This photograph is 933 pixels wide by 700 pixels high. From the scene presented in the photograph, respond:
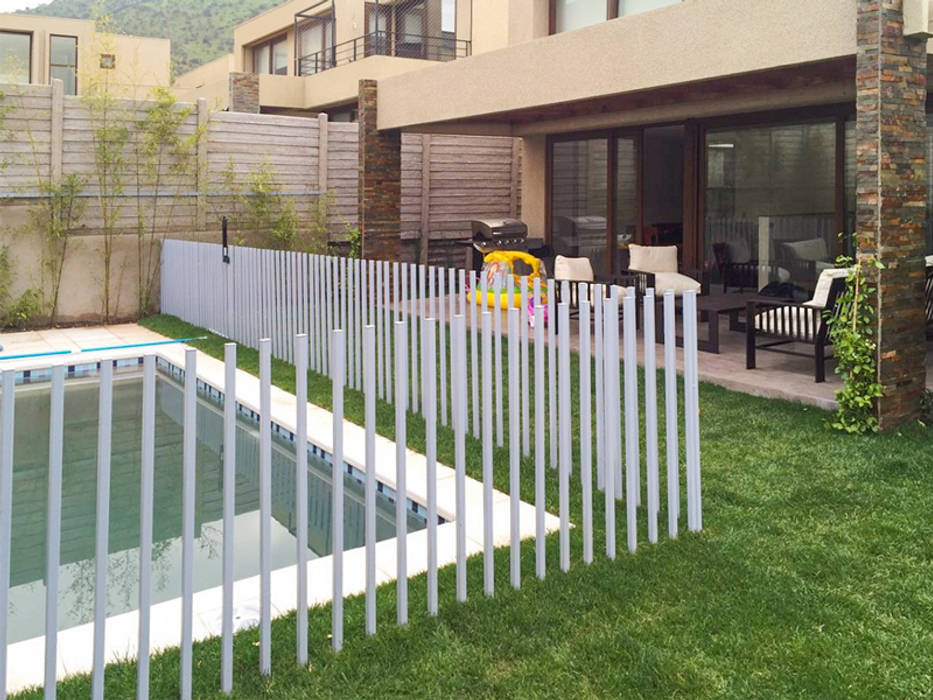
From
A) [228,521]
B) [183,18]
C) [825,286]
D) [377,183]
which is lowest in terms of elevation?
[228,521]

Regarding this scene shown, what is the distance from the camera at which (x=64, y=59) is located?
32.7 metres

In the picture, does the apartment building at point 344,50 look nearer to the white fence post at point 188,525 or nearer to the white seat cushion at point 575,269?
the white seat cushion at point 575,269

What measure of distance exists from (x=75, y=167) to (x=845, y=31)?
10.7m

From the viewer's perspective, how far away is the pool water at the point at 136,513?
4.94 meters

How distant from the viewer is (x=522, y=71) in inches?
428

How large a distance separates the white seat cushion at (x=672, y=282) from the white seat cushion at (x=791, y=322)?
6.64 ft

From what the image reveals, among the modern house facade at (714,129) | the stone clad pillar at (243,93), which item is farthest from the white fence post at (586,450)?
the stone clad pillar at (243,93)

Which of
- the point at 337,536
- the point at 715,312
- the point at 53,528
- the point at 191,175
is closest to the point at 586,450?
the point at 337,536

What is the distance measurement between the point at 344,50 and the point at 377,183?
11521mm

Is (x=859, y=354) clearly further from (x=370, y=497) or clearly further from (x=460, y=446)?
(x=370, y=497)

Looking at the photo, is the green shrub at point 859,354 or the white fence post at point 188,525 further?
the green shrub at point 859,354

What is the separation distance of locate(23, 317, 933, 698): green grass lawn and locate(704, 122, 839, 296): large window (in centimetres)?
640

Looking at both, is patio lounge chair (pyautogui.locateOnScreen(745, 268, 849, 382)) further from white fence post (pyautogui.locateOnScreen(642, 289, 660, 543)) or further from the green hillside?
the green hillside

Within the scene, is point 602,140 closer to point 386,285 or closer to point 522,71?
point 522,71
